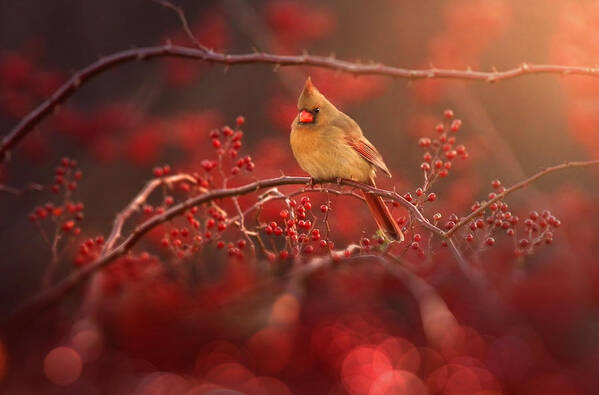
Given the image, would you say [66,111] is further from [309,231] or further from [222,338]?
[309,231]

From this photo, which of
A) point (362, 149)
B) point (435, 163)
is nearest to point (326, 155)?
point (362, 149)

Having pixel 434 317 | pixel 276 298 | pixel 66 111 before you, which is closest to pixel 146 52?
pixel 276 298

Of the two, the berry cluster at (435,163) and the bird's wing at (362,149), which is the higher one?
the bird's wing at (362,149)

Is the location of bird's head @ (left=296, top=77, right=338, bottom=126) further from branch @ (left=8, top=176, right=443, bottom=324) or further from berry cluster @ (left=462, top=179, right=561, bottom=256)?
berry cluster @ (left=462, top=179, right=561, bottom=256)

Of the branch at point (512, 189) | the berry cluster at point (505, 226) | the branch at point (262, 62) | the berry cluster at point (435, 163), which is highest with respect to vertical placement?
the branch at point (262, 62)

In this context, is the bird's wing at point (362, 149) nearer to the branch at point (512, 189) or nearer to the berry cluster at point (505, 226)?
the berry cluster at point (505, 226)

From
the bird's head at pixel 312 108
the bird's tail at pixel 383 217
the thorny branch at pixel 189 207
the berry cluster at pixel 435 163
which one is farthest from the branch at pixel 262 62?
the bird's tail at pixel 383 217

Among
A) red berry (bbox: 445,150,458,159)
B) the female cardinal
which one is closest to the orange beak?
the female cardinal

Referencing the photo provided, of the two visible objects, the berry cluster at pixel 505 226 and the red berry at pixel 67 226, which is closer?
the berry cluster at pixel 505 226

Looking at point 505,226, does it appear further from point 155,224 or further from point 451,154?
point 155,224
